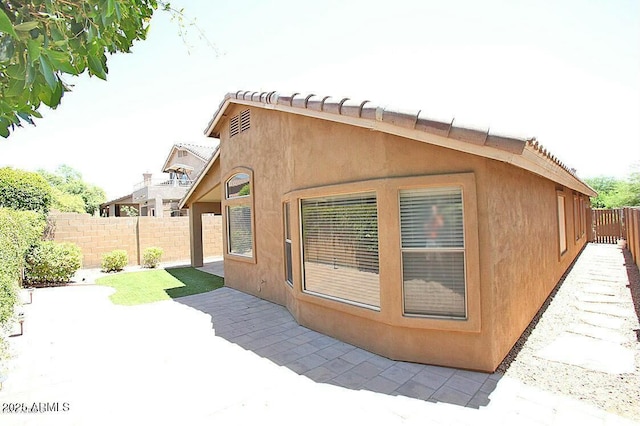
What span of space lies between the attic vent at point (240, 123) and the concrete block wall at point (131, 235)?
429 inches

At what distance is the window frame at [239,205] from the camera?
10.3m

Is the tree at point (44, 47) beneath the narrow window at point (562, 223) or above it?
above

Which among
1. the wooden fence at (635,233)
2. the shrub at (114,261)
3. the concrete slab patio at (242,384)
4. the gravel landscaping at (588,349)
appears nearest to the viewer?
the concrete slab patio at (242,384)

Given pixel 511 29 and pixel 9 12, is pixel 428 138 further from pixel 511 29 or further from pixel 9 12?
pixel 511 29

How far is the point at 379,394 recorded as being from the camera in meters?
4.47

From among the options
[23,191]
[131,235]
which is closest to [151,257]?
[131,235]

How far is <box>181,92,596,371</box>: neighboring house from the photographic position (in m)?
4.89

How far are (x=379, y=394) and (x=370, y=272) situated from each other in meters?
2.05

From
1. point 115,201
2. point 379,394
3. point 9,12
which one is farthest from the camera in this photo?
point 115,201

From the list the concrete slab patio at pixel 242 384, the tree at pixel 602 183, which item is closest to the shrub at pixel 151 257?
the concrete slab patio at pixel 242 384

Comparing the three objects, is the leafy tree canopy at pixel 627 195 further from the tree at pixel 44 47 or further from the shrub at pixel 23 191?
the shrub at pixel 23 191

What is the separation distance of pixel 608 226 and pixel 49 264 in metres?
32.6

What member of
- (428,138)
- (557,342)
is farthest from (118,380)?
(557,342)

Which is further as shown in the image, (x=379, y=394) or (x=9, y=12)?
(x=379, y=394)
